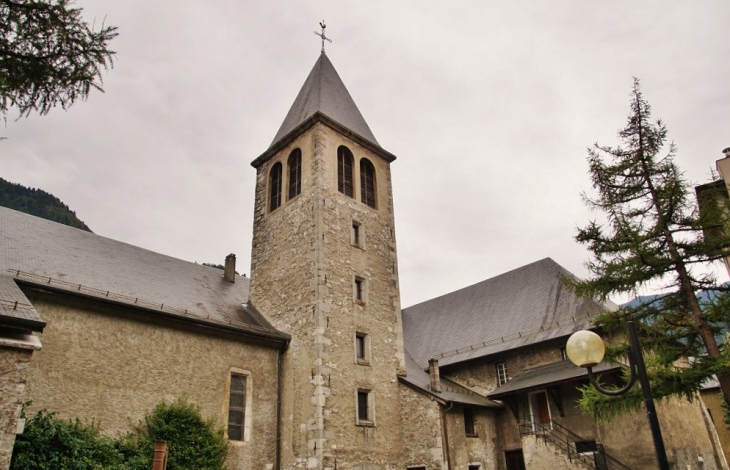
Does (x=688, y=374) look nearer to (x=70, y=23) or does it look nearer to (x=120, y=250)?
(x=70, y=23)

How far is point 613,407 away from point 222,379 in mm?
10046

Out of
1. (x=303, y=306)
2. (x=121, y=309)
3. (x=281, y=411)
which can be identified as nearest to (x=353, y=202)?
(x=303, y=306)

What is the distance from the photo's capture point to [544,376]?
18125 mm

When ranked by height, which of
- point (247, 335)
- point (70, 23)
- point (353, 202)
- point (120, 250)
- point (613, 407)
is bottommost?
point (613, 407)

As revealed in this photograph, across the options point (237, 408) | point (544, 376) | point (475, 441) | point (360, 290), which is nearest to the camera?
point (237, 408)

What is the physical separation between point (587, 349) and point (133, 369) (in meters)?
11.3

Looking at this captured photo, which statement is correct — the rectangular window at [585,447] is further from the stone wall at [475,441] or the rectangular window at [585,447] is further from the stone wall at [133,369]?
the stone wall at [133,369]

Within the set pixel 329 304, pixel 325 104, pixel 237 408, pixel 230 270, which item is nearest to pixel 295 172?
pixel 325 104

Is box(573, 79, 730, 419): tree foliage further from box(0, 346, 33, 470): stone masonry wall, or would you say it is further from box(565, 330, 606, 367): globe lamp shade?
box(0, 346, 33, 470): stone masonry wall

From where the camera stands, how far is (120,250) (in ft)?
58.6

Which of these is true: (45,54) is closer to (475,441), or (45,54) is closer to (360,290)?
(360,290)

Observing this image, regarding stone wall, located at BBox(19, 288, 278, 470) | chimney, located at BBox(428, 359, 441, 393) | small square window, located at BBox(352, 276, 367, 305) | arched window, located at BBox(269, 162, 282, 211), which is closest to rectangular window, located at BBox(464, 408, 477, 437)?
chimney, located at BBox(428, 359, 441, 393)

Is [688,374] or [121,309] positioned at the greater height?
[121,309]

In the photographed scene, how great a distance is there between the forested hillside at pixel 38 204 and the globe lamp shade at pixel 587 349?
135ft
